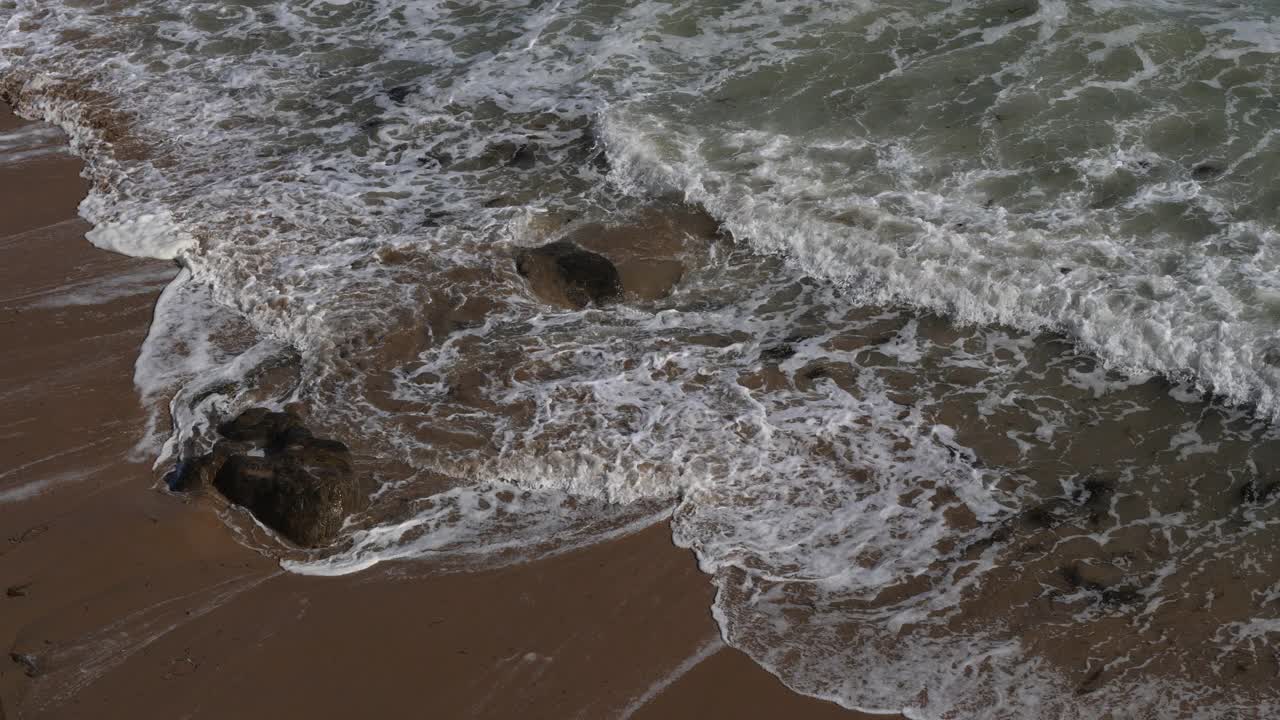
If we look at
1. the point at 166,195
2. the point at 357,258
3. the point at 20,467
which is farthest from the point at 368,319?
the point at 166,195

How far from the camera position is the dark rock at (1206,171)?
7.52 m

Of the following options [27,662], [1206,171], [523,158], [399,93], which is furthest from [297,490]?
[1206,171]

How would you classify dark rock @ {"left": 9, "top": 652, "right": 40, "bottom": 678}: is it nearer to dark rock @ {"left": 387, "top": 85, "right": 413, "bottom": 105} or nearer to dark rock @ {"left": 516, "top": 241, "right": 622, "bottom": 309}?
dark rock @ {"left": 516, "top": 241, "right": 622, "bottom": 309}

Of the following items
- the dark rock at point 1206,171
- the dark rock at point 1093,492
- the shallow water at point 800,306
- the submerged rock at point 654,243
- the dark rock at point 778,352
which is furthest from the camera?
the dark rock at point 1206,171

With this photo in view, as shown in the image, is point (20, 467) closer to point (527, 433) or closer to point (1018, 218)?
point (527, 433)

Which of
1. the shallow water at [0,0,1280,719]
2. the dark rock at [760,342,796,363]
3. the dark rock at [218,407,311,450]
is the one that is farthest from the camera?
the dark rock at [760,342,796,363]

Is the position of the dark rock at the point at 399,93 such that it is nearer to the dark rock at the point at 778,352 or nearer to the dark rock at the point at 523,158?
the dark rock at the point at 523,158

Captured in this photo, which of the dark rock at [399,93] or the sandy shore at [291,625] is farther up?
the dark rock at [399,93]

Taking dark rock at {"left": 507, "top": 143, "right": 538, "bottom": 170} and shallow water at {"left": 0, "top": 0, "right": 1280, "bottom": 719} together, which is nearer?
shallow water at {"left": 0, "top": 0, "right": 1280, "bottom": 719}


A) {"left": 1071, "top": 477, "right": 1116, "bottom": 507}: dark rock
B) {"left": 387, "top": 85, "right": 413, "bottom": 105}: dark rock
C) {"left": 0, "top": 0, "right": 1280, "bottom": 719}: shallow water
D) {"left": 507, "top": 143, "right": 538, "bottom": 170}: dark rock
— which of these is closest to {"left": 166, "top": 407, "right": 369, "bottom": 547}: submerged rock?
{"left": 0, "top": 0, "right": 1280, "bottom": 719}: shallow water

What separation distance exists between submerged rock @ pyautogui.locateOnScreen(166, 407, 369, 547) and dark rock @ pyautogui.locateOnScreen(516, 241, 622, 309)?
6.25 feet

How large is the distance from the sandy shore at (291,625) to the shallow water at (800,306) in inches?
7.8

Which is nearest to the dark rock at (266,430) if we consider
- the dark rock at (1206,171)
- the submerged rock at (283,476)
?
the submerged rock at (283,476)

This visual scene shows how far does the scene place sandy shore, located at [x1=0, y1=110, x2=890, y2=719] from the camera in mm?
4305
